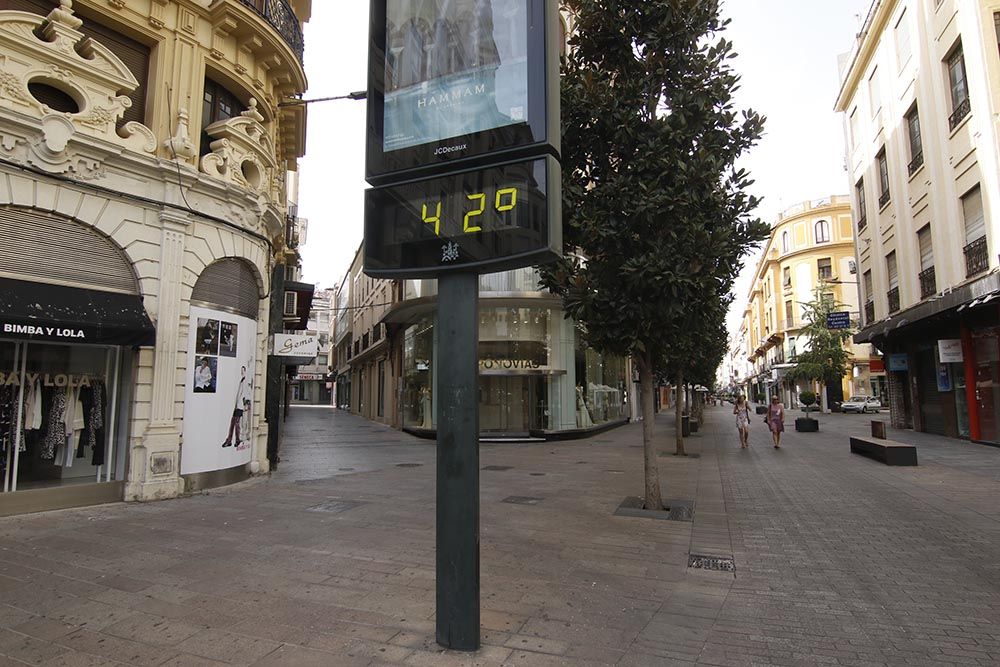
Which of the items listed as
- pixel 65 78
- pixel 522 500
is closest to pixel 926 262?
pixel 522 500

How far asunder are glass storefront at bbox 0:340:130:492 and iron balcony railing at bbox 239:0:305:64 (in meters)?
6.82

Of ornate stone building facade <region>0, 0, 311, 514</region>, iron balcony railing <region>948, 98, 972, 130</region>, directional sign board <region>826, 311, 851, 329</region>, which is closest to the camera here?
ornate stone building facade <region>0, 0, 311, 514</region>

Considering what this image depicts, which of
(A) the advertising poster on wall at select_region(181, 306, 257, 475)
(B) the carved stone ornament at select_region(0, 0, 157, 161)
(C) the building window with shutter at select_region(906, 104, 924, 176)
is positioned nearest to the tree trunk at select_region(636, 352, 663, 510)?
(A) the advertising poster on wall at select_region(181, 306, 257, 475)

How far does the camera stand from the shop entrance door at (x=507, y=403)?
71.7ft

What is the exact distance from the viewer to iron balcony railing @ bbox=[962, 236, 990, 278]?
15273mm

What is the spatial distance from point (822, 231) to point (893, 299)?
116 feet

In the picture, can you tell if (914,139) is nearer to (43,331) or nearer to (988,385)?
(988,385)

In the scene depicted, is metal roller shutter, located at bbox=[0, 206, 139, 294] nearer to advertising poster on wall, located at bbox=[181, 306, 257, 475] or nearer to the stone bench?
advertising poster on wall, located at bbox=[181, 306, 257, 475]

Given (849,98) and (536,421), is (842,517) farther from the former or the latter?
(849,98)

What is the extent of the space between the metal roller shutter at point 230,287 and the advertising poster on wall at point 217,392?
0.20 m

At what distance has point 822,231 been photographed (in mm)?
53500

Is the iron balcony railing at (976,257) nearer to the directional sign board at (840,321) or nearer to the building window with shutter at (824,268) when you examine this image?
the directional sign board at (840,321)

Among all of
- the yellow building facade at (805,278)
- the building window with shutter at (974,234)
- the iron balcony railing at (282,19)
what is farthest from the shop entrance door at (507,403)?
the yellow building facade at (805,278)

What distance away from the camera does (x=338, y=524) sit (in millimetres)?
7293
